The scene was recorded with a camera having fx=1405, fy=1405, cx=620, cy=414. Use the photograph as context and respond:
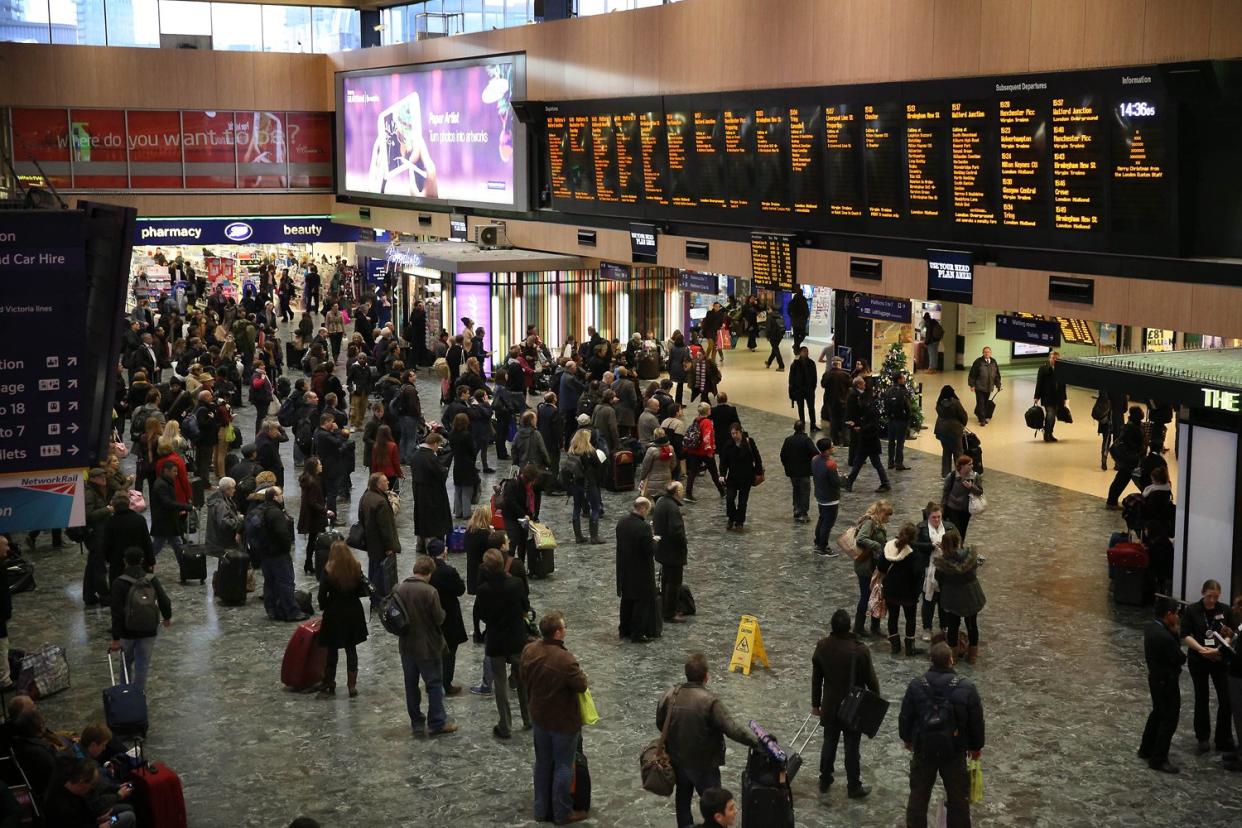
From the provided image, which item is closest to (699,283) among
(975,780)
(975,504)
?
(975,504)

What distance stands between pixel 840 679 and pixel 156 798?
14.6 ft

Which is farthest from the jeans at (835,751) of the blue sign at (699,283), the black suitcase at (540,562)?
the blue sign at (699,283)

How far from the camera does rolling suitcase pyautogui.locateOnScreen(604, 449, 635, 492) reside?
18.9 metres

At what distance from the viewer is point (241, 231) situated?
35969 millimetres

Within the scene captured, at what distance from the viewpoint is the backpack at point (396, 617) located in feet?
33.8

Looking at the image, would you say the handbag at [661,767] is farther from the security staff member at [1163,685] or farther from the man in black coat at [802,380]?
the man in black coat at [802,380]

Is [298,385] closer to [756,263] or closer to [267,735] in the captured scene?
[756,263]

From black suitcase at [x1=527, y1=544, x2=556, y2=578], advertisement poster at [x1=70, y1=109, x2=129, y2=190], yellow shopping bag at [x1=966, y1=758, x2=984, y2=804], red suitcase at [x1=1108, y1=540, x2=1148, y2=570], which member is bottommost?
black suitcase at [x1=527, y1=544, x2=556, y2=578]

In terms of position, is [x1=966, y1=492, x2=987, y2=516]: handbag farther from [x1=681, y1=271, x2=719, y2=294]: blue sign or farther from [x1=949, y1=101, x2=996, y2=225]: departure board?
[x1=681, y1=271, x2=719, y2=294]: blue sign

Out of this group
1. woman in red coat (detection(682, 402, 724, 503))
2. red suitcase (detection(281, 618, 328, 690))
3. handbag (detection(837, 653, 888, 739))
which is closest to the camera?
handbag (detection(837, 653, 888, 739))

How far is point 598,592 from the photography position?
14.4 meters

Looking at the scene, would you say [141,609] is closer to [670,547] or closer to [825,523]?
[670,547]

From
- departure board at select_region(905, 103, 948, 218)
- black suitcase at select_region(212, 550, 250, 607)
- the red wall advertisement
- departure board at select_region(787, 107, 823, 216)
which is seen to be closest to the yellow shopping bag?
black suitcase at select_region(212, 550, 250, 607)

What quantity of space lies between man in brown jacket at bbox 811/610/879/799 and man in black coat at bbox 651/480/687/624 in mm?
3598
